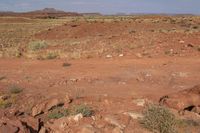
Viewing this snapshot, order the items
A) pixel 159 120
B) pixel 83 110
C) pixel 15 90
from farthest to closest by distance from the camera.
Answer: pixel 15 90 < pixel 83 110 < pixel 159 120

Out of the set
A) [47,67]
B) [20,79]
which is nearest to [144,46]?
[47,67]

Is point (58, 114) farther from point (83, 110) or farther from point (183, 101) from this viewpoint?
point (183, 101)

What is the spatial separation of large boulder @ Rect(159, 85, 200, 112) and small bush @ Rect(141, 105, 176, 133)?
983 millimetres

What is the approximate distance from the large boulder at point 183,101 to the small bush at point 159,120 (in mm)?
983

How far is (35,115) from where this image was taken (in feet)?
Result: 29.3

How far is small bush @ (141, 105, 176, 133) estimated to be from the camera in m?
7.87

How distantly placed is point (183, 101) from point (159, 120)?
1560 mm

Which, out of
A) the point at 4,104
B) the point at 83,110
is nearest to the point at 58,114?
the point at 83,110

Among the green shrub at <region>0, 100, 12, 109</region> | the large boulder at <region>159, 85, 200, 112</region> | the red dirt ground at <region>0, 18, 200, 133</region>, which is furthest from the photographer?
the red dirt ground at <region>0, 18, 200, 133</region>

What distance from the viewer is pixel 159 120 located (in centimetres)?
793

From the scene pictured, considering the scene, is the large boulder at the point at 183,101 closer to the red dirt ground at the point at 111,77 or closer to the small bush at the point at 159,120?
the red dirt ground at the point at 111,77

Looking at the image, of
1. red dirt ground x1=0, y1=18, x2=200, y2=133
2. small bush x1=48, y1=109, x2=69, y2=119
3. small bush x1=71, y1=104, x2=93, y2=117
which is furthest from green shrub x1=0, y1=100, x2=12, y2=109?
small bush x1=71, y1=104, x2=93, y2=117

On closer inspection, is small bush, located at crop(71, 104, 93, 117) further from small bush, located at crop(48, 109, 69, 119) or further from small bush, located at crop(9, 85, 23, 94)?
small bush, located at crop(9, 85, 23, 94)

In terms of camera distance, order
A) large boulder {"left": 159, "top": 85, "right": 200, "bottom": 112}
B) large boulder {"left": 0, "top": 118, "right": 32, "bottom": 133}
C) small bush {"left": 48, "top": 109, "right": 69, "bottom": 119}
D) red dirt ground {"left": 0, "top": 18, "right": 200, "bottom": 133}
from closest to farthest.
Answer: large boulder {"left": 0, "top": 118, "right": 32, "bottom": 133}, small bush {"left": 48, "top": 109, "right": 69, "bottom": 119}, large boulder {"left": 159, "top": 85, "right": 200, "bottom": 112}, red dirt ground {"left": 0, "top": 18, "right": 200, "bottom": 133}
